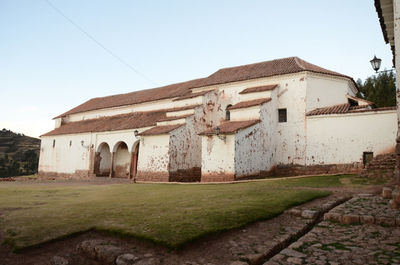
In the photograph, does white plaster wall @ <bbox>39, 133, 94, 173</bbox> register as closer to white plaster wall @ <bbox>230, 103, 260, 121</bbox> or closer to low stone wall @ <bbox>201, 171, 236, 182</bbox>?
low stone wall @ <bbox>201, 171, 236, 182</bbox>

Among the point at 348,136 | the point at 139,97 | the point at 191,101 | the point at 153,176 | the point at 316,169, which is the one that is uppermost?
the point at 139,97

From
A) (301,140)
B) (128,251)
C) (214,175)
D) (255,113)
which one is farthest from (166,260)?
(301,140)

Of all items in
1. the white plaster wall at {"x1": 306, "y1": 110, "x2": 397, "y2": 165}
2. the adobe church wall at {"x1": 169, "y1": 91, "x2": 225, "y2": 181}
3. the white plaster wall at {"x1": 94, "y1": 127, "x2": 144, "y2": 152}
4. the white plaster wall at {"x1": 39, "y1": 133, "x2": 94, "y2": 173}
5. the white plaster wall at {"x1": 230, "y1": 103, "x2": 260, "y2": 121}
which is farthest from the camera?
the white plaster wall at {"x1": 39, "y1": 133, "x2": 94, "y2": 173}

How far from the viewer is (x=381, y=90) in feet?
100

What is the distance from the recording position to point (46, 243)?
438 cm

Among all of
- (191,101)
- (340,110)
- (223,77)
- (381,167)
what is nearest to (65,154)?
(191,101)

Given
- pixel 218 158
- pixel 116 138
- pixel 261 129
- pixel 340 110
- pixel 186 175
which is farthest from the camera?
pixel 116 138

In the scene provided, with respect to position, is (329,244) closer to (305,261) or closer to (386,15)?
(305,261)

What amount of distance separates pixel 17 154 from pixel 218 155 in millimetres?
44684

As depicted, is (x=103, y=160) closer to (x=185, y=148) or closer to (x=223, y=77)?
(x=185, y=148)

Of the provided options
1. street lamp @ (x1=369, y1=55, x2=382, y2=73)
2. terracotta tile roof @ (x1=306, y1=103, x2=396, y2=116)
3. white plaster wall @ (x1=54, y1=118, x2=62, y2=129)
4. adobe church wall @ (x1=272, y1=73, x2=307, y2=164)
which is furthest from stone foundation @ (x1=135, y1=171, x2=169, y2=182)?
white plaster wall @ (x1=54, y1=118, x2=62, y2=129)

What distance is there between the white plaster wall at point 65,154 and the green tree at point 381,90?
29374 millimetres

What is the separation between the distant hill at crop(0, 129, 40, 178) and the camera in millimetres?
41419

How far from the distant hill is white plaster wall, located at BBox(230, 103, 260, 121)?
124 feet
